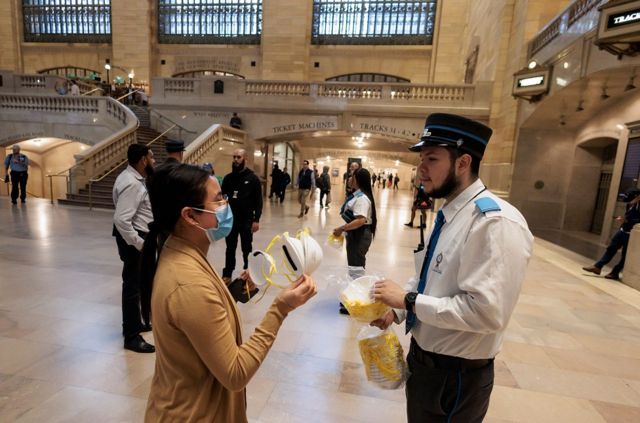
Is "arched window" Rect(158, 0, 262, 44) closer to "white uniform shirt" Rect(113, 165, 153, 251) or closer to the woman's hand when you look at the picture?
"white uniform shirt" Rect(113, 165, 153, 251)

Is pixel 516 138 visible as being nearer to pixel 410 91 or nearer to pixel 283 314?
pixel 410 91

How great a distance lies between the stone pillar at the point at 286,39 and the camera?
19.8m

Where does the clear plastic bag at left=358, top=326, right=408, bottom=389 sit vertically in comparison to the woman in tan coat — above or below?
below

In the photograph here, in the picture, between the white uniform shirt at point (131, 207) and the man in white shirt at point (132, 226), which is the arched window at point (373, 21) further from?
the white uniform shirt at point (131, 207)

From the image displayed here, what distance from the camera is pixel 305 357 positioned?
10.6 feet

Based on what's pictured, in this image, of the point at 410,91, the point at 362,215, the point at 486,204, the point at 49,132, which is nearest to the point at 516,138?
the point at 410,91

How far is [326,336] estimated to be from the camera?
3650 millimetres

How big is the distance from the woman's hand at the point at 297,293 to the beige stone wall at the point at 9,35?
32078 millimetres

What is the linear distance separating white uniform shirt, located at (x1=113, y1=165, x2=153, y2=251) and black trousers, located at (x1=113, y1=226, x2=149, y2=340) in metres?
0.14

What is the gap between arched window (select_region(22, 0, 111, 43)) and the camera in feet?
76.1

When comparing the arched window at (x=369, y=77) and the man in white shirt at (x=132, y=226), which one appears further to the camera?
the arched window at (x=369, y=77)

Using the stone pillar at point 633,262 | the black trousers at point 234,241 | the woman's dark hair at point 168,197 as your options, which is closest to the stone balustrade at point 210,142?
the black trousers at point 234,241

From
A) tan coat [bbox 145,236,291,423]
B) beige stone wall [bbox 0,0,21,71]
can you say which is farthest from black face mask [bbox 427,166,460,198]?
beige stone wall [bbox 0,0,21,71]

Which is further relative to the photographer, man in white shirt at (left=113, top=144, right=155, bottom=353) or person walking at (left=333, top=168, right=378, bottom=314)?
person walking at (left=333, top=168, right=378, bottom=314)
